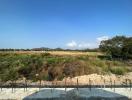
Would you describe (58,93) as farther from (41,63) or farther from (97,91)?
(41,63)

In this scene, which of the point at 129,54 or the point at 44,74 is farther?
the point at 129,54

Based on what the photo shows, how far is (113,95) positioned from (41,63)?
18.5 metres

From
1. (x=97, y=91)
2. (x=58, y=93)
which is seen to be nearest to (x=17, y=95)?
(x=58, y=93)

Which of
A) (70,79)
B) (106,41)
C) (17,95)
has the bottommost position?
(70,79)

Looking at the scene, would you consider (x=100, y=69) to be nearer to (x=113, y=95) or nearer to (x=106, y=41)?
(x=106, y=41)

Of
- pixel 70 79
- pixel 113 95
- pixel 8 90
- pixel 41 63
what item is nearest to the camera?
pixel 113 95

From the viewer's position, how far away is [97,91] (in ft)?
21.7

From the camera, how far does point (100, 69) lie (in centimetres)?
2231

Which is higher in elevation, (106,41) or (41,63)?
(106,41)

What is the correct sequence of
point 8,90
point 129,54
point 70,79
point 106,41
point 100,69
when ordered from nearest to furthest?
point 8,90
point 70,79
point 100,69
point 129,54
point 106,41

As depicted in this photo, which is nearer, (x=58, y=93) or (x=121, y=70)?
(x=58, y=93)

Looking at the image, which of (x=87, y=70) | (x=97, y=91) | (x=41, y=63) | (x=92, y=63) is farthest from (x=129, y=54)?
(x=97, y=91)

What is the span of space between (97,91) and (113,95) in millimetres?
566

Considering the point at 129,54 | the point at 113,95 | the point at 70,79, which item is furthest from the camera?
the point at 129,54
